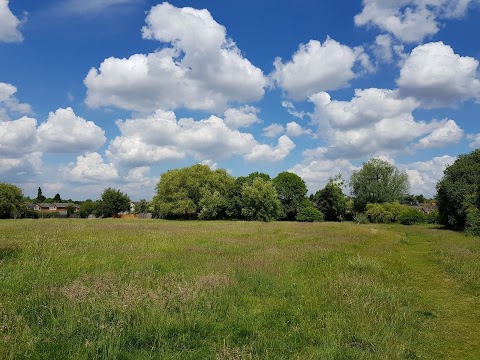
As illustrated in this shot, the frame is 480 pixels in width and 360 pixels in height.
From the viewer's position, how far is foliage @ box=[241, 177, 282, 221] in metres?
75.5

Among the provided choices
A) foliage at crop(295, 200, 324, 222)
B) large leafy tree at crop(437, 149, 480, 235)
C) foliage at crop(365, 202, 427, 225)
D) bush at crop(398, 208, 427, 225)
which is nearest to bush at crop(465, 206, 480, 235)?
large leafy tree at crop(437, 149, 480, 235)

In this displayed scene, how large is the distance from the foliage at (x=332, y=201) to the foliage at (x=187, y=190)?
24262 millimetres

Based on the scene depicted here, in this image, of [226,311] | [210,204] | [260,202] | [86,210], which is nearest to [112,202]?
[86,210]

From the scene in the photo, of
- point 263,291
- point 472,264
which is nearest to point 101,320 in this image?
point 263,291

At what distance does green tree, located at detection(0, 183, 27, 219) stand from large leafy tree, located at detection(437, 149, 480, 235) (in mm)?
85189

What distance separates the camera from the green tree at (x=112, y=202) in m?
104

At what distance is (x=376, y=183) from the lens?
85.6 meters

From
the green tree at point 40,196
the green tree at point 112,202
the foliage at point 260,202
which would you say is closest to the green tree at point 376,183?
the foliage at point 260,202

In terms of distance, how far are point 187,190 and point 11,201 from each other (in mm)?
40055

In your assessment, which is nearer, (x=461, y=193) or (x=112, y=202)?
(x=461, y=193)

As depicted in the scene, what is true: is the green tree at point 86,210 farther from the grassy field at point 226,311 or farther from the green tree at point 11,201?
the grassy field at point 226,311

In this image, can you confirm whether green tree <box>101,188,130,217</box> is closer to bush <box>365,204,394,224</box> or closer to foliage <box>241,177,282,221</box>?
foliage <box>241,177,282,221</box>

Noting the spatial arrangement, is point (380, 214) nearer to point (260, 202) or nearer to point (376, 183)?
point (376, 183)

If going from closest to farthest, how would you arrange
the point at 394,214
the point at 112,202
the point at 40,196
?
1. the point at 394,214
2. the point at 112,202
3. the point at 40,196
